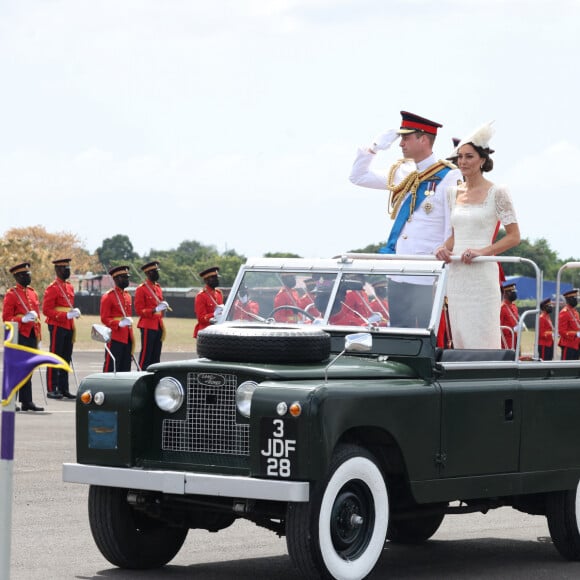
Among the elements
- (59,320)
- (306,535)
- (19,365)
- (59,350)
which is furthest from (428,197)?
(59,350)

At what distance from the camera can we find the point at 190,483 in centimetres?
731

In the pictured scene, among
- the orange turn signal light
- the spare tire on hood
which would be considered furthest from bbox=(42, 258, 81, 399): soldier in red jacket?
the spare tire on hood

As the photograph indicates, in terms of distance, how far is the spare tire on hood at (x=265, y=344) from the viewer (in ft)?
25.2

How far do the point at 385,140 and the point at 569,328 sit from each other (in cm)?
2070

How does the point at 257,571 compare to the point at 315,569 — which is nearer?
the point at 315,569

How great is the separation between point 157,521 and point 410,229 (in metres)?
2.91

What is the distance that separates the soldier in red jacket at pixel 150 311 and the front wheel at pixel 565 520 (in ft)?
46.8

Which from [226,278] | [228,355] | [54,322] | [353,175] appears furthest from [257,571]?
[226,278]

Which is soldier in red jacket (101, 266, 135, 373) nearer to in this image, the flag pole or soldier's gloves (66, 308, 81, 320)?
soldier's gloves (66, 308, 81, 320)

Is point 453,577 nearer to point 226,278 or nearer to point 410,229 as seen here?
point 410,229

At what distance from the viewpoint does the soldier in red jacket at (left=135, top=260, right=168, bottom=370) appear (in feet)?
75.2

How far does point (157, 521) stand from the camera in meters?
8.25

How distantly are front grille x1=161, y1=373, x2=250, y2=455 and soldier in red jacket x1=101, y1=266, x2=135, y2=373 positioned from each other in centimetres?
1382

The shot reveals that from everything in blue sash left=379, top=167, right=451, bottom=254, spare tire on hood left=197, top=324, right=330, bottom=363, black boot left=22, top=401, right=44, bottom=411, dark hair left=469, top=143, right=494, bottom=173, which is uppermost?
dark hair left=469, top=143, right=494, bottom=173
